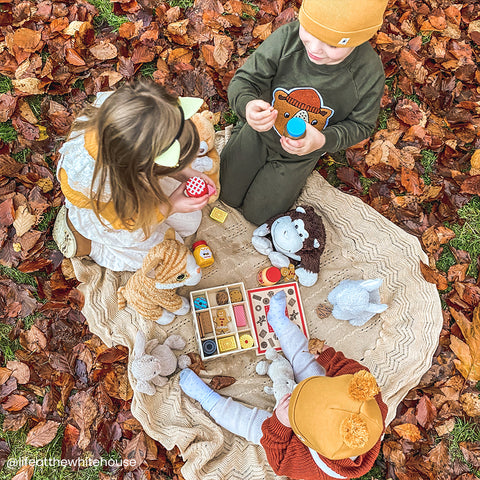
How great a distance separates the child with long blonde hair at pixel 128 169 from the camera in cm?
118

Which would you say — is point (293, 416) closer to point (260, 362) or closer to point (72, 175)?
point (260, 362)

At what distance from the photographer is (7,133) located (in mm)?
2078

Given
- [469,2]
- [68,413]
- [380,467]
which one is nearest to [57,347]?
[68,413]

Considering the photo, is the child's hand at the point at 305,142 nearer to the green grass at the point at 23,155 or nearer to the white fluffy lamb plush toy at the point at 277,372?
the white fluffy lamb plush toy at the point at 277,372

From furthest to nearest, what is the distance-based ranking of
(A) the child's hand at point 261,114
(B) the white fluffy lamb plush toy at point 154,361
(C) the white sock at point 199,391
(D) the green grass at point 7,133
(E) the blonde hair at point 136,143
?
(D) the green grass at point 7,133
(C) the white sock at point 199,391
(B) the white fluffy lamb plush toy at point 154,361
(A) the child's hand at point 261,114
(E) the blonde hair at point 136,143

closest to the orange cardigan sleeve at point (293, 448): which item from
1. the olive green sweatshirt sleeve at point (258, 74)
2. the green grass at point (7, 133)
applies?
the olive green sweatshirt sleeve at point (258, 74)

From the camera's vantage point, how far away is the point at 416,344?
192cm

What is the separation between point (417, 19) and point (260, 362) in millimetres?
2072

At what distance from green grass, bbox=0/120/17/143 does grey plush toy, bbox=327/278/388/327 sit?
1.71 m

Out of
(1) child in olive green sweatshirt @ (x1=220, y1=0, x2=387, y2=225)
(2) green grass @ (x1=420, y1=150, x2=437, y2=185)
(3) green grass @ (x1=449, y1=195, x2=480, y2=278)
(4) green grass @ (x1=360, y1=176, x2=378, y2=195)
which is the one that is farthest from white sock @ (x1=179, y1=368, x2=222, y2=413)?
(2) green grass @ (x1=420, y1=150, x2=437, y2=185)

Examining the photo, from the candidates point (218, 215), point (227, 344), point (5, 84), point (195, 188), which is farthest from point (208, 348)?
point (5, 84)

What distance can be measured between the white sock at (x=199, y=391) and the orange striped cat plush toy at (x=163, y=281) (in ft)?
0.87

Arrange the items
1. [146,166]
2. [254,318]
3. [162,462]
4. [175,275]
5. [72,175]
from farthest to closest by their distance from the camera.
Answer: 1. [254,318]
2. [162,462]
3. [175,275]
4. [72,175]
5. [146,166]

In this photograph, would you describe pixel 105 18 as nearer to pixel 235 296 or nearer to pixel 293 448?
pixel 235 296
